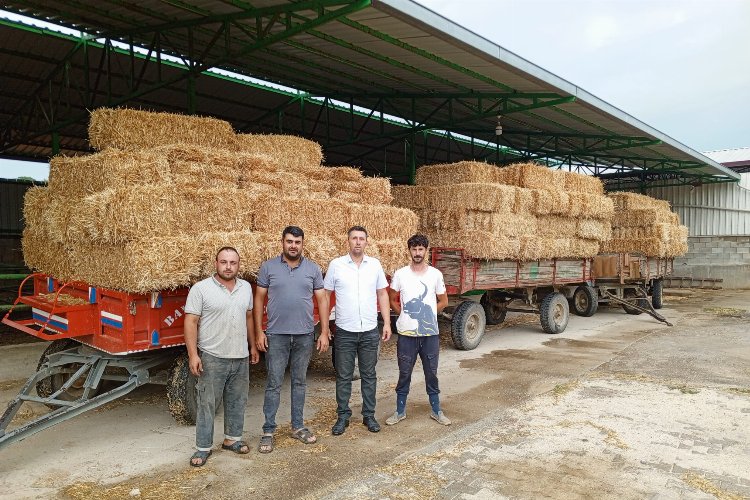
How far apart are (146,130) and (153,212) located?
181cm

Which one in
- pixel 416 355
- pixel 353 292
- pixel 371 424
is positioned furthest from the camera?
pixel 416 355

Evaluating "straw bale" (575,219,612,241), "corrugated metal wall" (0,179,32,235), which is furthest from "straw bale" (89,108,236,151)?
"corrugated metal wall" (0,179,32,235)

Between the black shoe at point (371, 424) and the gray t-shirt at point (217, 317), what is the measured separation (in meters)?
1.57

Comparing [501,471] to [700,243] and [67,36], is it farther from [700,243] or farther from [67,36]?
[700,243]

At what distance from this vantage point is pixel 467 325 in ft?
33.6

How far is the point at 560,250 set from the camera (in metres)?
12.4

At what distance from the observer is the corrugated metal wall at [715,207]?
86.6 feet

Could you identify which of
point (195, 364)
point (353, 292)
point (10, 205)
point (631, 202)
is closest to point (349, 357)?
point (353, 292)

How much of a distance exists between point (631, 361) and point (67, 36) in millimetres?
13058

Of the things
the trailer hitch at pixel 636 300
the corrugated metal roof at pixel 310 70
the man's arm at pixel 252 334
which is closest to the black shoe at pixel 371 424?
the man's arm at pixel 252 334

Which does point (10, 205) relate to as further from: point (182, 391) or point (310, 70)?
point (182, 391)

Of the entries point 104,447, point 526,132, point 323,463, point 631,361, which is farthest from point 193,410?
point 526,132

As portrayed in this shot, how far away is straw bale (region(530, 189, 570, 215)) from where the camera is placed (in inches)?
465

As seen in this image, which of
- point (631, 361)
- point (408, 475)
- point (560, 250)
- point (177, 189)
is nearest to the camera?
point (408, 475)
